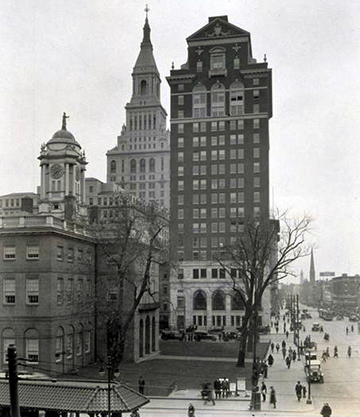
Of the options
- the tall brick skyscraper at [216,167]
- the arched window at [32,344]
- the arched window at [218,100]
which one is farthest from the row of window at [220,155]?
the arched window at [32,344]

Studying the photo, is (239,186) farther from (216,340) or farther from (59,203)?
(59,203)

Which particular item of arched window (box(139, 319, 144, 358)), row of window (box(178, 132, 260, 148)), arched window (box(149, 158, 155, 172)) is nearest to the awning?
arched window (box(139, 319, 144, 358))

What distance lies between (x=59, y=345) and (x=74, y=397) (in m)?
21.9

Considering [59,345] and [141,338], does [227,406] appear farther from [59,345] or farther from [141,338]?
[141,338]

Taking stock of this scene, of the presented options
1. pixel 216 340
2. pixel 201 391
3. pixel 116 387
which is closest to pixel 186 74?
pixel 216 340

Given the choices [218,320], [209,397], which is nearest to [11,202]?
[218,320]

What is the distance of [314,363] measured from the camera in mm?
50875

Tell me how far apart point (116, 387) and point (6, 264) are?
918 inches

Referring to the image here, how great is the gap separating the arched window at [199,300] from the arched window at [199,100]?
106 ft

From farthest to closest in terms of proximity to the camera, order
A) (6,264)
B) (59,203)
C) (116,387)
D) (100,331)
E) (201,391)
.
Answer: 1. (59,203)
2. (100,331)
3. (6,264)
4. (201,391)
5. (116,387)

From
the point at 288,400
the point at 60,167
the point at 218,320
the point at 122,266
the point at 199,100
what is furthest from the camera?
the point at 60,167

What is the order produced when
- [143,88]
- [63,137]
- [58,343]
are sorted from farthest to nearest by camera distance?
1. [143,88]
2. [63,137]
3. [58,343]

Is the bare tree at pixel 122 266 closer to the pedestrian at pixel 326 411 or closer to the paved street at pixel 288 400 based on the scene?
the paved street at pixel 288 400

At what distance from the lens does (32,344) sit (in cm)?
4662
